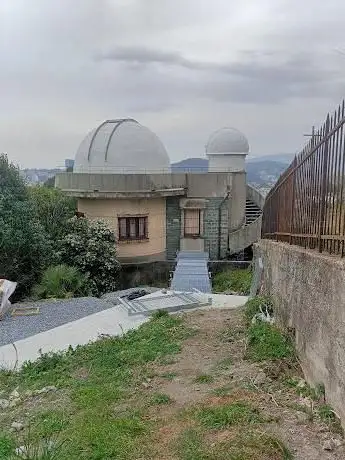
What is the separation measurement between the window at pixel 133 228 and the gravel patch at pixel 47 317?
6639 mm

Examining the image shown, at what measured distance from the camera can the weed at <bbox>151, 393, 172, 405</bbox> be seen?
18.8ft

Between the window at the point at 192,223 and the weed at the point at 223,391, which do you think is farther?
the window at the point at 192,223

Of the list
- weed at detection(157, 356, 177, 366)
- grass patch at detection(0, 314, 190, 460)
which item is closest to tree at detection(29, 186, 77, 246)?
grass patch at detection(0, 314, 190, 460)

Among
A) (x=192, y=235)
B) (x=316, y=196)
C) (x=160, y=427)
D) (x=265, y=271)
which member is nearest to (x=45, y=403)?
(x=160, y=427)

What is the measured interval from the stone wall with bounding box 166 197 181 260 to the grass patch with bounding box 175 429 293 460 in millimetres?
17819

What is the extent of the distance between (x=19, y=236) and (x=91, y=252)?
3.14 meters

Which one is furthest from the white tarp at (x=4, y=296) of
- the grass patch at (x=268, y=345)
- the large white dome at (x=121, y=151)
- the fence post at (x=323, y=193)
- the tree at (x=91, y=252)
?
the fence post at (x=323, y=193)

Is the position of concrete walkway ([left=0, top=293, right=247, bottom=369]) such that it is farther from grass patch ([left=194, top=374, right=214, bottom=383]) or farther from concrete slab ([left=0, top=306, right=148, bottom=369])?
grass patch ([left=194, top=374, right=214, bottom=383])

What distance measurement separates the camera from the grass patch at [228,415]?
4718mm

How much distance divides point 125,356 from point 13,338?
13.2 ft

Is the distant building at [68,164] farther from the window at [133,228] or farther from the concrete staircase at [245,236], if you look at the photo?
the concrete staircase at [245,236]

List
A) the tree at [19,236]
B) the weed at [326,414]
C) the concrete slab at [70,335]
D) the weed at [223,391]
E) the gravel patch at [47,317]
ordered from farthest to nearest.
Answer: the tree at [19,236] → the gravel patch at [47,317] → the concrete slab at [70,335] → the weed at [223,391] → the weed at [326,414]

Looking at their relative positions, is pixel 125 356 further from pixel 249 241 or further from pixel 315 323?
pixel 249 241

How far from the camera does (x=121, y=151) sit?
865 inches
